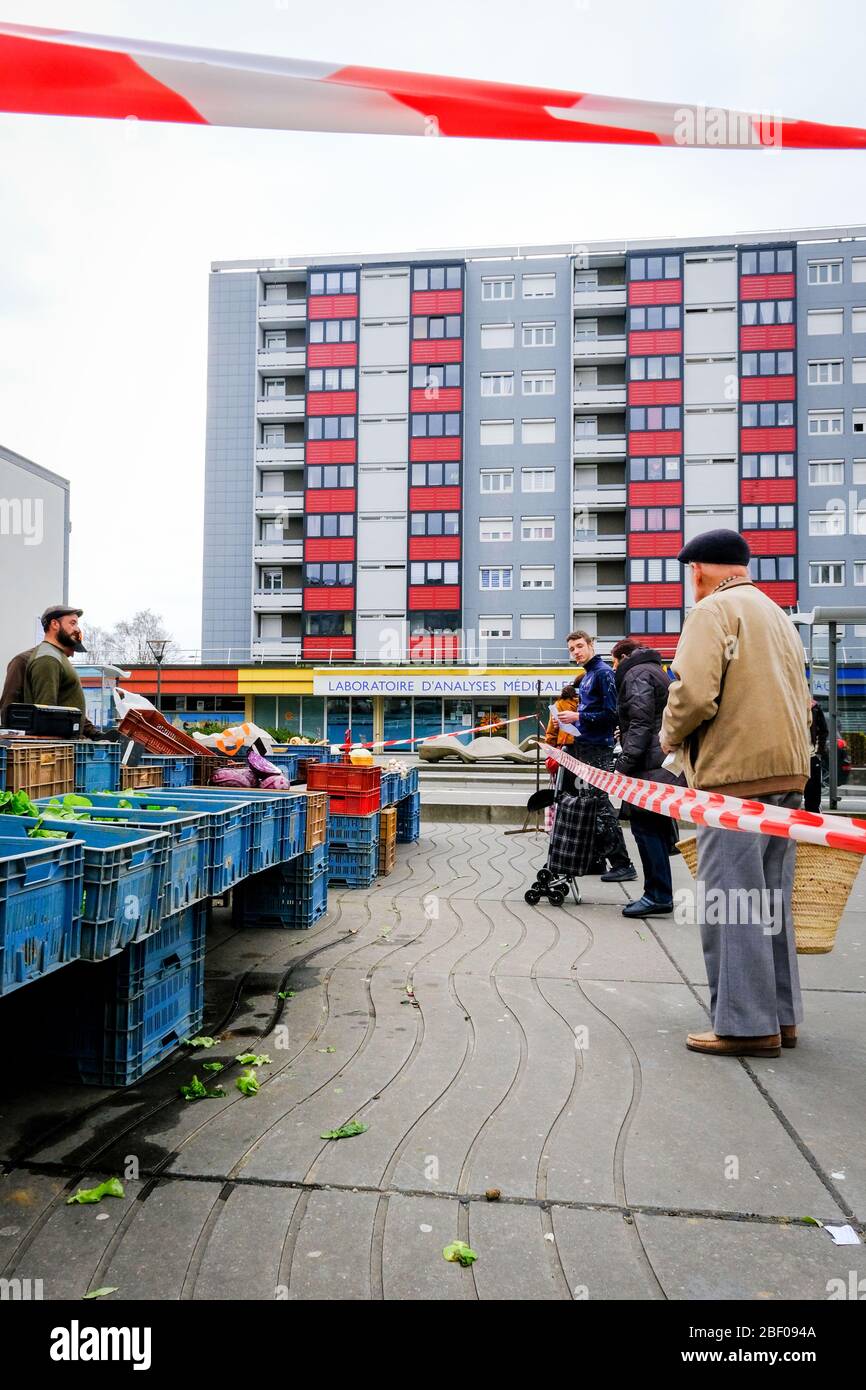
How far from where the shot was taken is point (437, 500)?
44.8 meters

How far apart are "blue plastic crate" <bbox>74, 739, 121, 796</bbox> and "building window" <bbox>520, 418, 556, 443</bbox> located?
42.3m

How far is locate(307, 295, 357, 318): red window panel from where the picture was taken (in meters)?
45.5

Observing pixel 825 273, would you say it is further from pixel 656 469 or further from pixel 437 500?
pixel 437 500

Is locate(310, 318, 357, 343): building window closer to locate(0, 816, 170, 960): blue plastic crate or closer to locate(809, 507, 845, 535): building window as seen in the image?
locate(809, 507, 845, 535): building window

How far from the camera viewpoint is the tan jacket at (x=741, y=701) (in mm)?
3686

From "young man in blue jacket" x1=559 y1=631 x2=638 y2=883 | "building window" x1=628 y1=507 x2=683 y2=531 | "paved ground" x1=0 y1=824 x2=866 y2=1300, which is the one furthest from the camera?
"building window" x1=628 y1=507 x2=683 y2=531

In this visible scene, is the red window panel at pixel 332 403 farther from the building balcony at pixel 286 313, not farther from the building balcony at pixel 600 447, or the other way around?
the building balcony at pixel 600 447

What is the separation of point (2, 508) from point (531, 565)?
3356cm

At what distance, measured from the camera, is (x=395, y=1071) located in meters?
3.42

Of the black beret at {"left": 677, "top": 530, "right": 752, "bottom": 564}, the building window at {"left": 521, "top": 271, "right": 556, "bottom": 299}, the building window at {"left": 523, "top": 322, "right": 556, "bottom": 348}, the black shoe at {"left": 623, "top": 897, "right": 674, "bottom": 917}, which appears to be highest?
the building window at {"left": 521, "top": 271, "right": 556, "bottom": 299}

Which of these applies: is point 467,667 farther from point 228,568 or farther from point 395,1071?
point 395,1071

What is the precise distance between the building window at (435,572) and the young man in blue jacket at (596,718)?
36.7 m

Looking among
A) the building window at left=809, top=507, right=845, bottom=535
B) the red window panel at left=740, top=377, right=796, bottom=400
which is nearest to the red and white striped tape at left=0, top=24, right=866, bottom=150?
the building window at left=809, top=507, right=845, bottom=535
